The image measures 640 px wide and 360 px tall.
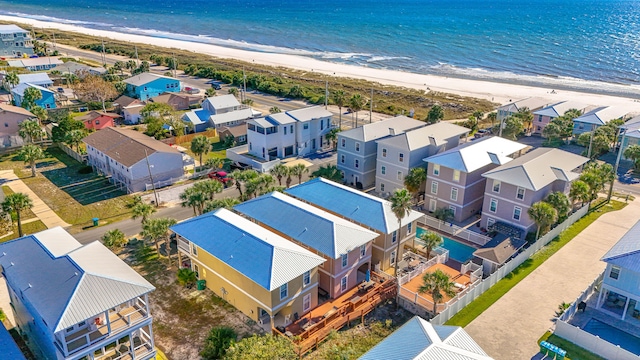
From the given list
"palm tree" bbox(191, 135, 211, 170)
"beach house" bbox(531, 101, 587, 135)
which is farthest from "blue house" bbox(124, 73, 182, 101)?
"beach house" bbox(531, 101, 587, 135)

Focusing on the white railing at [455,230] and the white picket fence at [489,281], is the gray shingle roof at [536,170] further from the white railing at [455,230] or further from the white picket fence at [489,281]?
the white railing at [455,230]

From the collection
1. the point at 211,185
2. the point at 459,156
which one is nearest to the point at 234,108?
the point at 211,185

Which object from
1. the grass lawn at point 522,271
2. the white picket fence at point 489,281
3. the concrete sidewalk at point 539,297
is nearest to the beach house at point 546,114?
the grass lawn at point 522,271

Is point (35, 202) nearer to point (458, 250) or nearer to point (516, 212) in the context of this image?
point (458, 250)

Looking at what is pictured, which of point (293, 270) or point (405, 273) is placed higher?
point (293, 270)

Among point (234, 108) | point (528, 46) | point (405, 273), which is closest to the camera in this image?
point (405, 273)

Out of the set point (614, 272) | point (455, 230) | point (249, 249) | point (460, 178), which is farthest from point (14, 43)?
point (614, 272)

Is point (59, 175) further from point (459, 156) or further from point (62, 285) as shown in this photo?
point (459, 156)
